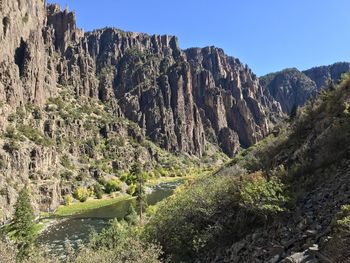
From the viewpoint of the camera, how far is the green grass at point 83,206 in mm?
111562

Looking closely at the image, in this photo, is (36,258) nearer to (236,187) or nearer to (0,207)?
(236,187)

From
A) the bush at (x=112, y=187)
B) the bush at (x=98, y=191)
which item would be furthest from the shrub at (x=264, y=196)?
the bush at (x=112, y=187)

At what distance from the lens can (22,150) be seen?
137 metres

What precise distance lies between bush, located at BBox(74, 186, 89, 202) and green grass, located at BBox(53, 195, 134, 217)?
211 centimetres

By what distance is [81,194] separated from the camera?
139 metres

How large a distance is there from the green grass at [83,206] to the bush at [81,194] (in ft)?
6.91

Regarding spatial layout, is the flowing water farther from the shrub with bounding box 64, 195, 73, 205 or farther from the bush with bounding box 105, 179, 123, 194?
the bush with bounding box 105, 179, 123, 194

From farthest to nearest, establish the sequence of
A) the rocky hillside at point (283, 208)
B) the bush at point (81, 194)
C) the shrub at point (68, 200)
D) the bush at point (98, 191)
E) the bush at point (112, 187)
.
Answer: the bush at point (112, 187), the bush at point (98, 191), the bush at point (81, 194), the shrub at point (68, 200), the rocky hillside at point (283, 208)

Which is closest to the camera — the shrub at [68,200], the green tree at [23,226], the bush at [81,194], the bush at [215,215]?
the bush at [215,215]

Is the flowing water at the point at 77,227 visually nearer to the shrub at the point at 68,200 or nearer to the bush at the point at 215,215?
the shrub at the point at 68,200

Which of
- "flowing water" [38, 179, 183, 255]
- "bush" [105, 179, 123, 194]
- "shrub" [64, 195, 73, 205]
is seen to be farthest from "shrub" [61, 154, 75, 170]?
"flowing water" [38, 179, 183, 255]

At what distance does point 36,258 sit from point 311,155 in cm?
1955

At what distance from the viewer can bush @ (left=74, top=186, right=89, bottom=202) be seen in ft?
443

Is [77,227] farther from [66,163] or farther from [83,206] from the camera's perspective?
[66,163]
